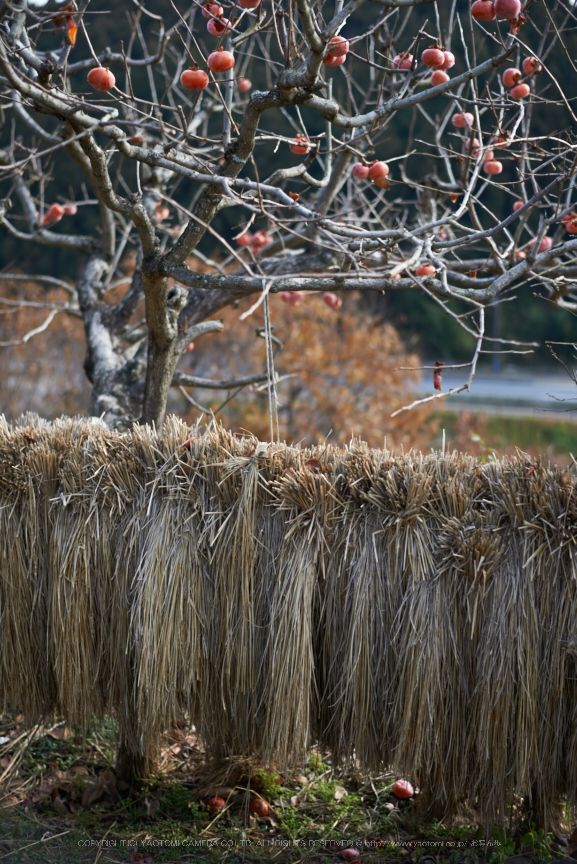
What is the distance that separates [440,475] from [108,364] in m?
1.71

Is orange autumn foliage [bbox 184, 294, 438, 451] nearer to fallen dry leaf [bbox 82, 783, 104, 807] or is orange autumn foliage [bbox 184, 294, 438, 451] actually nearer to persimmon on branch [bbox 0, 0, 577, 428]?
persimmon on branch [bbox 0, 0, 577, 428]

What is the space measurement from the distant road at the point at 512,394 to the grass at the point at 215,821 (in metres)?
6.13

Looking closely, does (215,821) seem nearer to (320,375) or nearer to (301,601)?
(301,601)

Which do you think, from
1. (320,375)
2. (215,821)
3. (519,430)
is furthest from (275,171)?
(519,430)

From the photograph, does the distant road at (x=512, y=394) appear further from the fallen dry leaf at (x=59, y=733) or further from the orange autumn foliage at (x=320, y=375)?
the fallen dry leaf at (x=59, y=733)

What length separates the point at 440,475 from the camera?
1.88m

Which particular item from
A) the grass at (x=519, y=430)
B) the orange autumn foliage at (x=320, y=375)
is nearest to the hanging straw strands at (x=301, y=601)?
the orange autumn foliage at (x=320, y=375)

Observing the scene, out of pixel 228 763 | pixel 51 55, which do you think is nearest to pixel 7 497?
pixel 228 763

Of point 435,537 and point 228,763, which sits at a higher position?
point 435,537

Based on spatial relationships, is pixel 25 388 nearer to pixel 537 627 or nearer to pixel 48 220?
pixel 48 220

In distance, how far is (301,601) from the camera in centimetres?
188

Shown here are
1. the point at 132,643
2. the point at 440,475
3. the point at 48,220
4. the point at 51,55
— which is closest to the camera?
the point at 440,475

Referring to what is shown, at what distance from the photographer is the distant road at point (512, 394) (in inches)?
370

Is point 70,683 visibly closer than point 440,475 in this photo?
No
